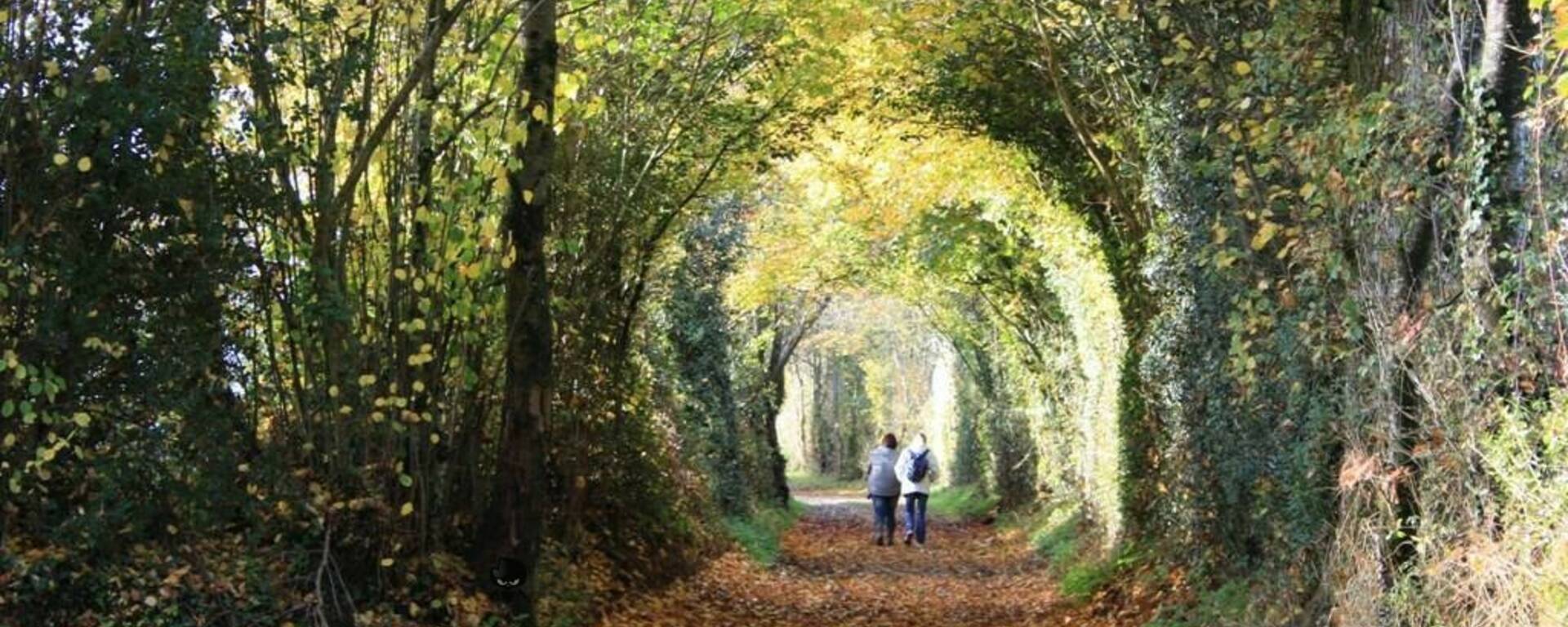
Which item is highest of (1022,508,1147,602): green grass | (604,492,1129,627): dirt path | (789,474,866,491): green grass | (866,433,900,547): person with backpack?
(866,433,900,547): person with backpack

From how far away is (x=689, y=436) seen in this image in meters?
16.9

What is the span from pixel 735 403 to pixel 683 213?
6805 mm

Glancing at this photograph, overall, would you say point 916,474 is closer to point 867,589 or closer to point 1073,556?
point 1073,556

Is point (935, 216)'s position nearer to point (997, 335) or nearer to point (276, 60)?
point (997, 335)

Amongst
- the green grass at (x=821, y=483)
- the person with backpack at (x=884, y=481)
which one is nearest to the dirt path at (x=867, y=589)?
the person with backpack at (x=884, y=481)

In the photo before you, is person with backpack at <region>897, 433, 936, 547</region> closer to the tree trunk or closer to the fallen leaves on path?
the fallen leaves on path

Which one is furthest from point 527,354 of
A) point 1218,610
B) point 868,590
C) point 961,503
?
point 961,503

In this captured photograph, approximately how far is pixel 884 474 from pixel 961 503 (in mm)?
11912

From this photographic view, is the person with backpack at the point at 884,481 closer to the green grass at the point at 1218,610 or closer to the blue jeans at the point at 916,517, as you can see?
the blue jeans at the point at 916,517

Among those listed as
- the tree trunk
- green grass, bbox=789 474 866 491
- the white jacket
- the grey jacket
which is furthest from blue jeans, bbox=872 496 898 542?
green grass, bbox=789 474 866 491

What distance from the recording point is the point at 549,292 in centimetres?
852

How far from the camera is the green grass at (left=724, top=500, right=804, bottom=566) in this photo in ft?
57.9

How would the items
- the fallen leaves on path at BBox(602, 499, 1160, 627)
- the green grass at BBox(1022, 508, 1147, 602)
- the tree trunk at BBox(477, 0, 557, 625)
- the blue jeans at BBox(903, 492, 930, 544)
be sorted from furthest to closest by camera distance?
the blue jeans at BBox(903, 492, 930, 544) < the green grass at BBox(1022, 508, 1147, 602) < the fallen leaves on path at BBox(602, 499, 1160, 627) < the tree trunk at BBox(477, 0, 557, 625)

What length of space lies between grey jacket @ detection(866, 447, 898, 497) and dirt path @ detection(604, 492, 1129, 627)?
34.2 inches
